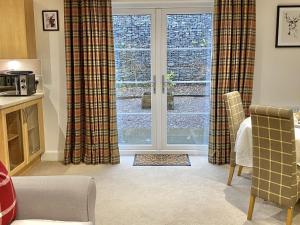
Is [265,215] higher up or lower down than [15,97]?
lower down

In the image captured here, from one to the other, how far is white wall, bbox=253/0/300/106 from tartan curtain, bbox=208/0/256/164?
0.80 ft

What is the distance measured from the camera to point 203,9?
4082mm

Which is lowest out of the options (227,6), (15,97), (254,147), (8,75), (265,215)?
(265,215)

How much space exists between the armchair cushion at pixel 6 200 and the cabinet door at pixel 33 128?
2.11 m

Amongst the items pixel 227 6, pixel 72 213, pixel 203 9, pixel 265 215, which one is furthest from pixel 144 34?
pixel 72 213

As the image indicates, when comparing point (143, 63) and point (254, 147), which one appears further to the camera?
point (143, 63)

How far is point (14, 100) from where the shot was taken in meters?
3.32

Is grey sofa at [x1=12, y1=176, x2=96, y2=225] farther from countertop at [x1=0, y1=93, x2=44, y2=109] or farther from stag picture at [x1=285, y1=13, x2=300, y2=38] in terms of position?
stag picture at [x1=285, y1=13, x2=300, y2=38]

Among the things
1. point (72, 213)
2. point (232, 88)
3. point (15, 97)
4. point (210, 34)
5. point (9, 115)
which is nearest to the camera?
point (72, 213)

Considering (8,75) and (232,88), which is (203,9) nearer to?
(232,88)

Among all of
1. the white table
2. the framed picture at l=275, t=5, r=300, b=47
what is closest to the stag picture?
the framed picture at l=275, t=5, r=300, b=47

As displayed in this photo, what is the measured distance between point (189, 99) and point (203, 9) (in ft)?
3.94

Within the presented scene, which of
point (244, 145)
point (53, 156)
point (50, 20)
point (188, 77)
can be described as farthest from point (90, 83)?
point (244, 145)

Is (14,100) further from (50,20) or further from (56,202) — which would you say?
(56,202)
